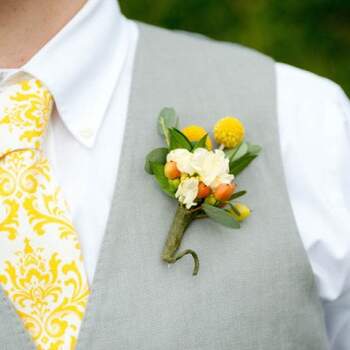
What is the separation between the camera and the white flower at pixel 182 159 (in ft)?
4.31

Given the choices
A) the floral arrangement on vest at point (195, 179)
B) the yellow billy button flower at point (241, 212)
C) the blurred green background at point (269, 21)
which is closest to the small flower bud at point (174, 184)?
the floral arrangement on vest at point (195, 179)

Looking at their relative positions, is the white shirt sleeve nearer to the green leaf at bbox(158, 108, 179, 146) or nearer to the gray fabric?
the green leaf at bbox(158, 108, 179, 146)

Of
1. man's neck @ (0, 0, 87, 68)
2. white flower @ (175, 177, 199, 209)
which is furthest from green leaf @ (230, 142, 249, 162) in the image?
man's neck @ (0, 0, 87, 68)

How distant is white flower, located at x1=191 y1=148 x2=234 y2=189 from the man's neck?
0.34 m

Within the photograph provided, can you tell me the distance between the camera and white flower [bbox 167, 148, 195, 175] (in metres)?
1.31

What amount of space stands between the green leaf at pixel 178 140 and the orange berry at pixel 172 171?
40 millimetres

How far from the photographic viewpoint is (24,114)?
4.38ft

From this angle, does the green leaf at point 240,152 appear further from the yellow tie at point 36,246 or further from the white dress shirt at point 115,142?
the yellow tie at point 36,246

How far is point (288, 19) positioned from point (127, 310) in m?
1.92

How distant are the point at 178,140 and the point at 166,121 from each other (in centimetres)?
6

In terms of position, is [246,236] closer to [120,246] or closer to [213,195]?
[213,195]

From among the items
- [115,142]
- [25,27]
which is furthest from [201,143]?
[25,27]

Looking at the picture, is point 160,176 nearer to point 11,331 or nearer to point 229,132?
point 229,132

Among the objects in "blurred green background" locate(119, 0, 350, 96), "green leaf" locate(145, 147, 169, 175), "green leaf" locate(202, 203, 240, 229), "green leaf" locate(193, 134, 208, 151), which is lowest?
"blurred green background" locate(119, 0, 350, 96)
